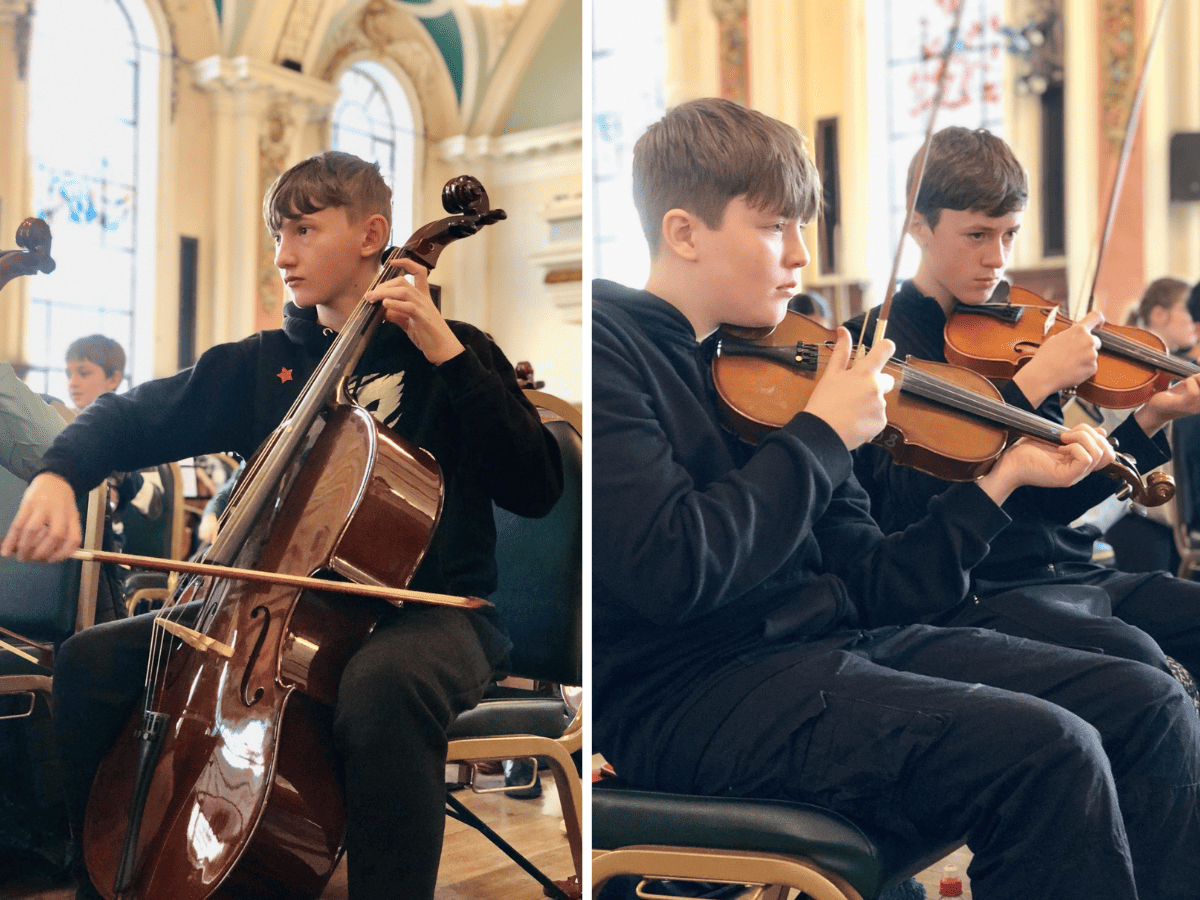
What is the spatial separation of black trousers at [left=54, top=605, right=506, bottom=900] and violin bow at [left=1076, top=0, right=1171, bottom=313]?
0.94 meters

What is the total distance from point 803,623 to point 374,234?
57 centimetres

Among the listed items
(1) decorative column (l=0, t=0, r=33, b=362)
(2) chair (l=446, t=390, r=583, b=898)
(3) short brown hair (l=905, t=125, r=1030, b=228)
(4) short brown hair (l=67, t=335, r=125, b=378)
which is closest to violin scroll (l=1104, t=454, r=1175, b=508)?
(3) short brown hair (l=905, t=125, r=1030, b=228)

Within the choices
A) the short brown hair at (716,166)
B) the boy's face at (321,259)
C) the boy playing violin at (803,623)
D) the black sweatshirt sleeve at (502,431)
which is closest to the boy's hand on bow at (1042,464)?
the boy playing violin at (803,623)

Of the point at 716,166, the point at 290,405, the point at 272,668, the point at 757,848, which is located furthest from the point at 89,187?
the point at 757,848

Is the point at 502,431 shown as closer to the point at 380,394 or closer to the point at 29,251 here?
the point at 380,394

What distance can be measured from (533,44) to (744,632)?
679 millimetres

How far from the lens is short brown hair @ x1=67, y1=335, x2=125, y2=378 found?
1.04 metres

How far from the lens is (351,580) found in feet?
3.21

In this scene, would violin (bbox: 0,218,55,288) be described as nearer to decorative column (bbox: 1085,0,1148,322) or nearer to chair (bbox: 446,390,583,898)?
chair (bbox: 446,390,583,898)

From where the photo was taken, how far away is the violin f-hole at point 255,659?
926 millimetres

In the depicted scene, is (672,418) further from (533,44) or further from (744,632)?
(533,44)

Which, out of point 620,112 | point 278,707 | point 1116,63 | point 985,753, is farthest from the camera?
point 1116,63

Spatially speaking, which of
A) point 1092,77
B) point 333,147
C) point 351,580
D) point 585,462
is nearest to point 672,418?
point 585,462

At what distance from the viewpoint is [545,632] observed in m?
1.17
